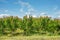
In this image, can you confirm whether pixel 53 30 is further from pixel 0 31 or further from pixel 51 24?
pixel 0 31

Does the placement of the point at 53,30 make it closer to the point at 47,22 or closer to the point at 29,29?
the point at 47,22

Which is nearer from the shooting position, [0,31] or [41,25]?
[0,31]

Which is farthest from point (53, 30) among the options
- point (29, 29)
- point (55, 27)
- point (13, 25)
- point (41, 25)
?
point (13, 25)

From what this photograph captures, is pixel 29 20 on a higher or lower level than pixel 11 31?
higher

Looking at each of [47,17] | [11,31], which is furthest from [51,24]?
[11,31]

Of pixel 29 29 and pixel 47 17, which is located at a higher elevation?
pixel 47 17

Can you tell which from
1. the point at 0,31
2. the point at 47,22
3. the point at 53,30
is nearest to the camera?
the point at 0,31

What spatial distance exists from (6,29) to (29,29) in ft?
38.5

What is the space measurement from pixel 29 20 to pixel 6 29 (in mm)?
10292

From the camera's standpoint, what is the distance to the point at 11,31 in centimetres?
5134

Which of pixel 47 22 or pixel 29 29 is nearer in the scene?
pixel 29 29

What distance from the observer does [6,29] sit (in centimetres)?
5631

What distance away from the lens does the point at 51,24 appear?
51.2 meters

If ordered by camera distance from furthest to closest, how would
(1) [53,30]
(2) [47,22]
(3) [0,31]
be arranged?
(2) [47,22]
(1) [53,30]
(3) [0,31]
